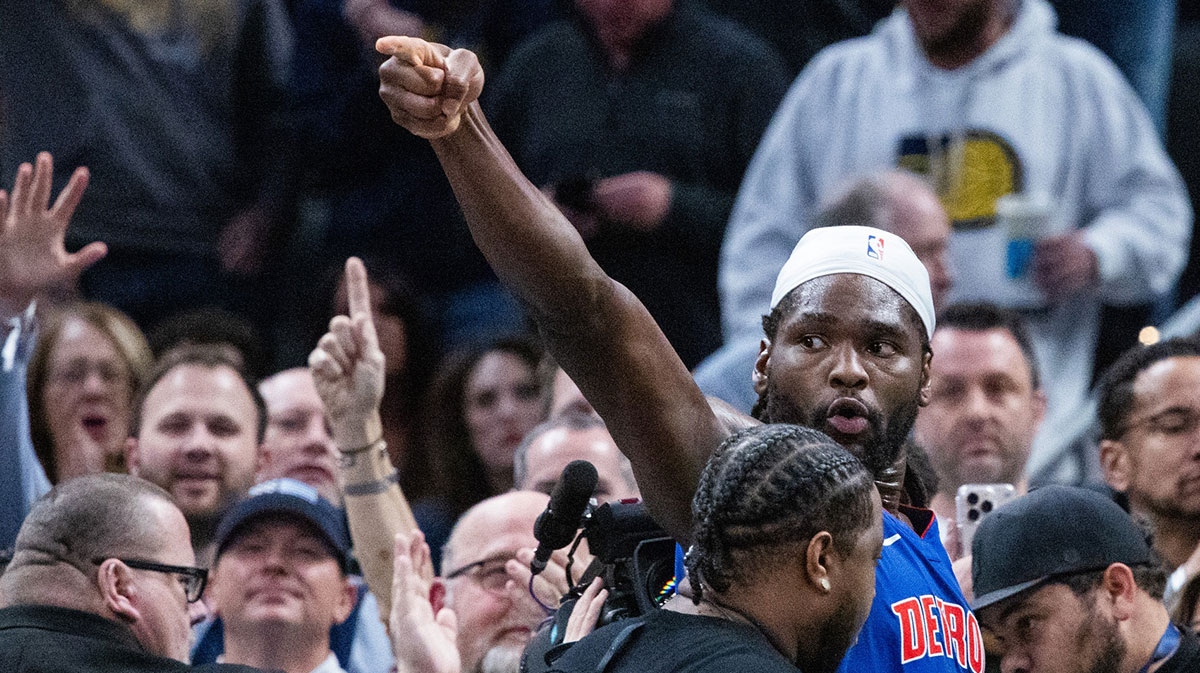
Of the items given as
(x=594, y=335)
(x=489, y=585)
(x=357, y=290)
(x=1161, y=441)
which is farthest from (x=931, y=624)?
(x=357, y=290)

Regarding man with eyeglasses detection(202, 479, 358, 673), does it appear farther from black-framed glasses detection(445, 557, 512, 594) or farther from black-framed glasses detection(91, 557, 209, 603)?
black-framed glasses detection(91, 557, 209, 603)

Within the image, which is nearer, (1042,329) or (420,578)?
(420,578)

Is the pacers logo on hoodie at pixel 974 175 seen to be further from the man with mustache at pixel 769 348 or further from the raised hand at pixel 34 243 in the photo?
the man with mustache at pixel 769 348

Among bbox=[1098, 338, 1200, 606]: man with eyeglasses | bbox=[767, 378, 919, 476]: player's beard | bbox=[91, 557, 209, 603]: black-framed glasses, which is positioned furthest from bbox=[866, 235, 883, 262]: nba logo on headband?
bbox=[1098, 338, 1200, 606]: man with eyeglasses

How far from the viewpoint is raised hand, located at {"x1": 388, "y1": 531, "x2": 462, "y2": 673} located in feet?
12.5

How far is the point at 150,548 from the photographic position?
11.5 feet

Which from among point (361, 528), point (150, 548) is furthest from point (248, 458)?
point (150, 548)

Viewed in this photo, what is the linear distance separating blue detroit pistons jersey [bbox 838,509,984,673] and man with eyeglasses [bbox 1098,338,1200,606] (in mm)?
1673

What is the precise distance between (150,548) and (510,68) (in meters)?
3.31

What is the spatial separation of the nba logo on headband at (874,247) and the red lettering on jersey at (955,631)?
58cm

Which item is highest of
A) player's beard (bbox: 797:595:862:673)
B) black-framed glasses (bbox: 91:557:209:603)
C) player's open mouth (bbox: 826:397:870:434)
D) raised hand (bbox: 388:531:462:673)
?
black-framed glasses (bbox: 91:557:209:603)

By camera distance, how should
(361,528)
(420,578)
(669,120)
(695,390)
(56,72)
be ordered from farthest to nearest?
(56,72), (669,120), (361,528), (420,578), (695,390)

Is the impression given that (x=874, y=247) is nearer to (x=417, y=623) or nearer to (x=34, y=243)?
(x=417, y=623)

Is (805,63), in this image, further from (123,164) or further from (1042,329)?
(123,164)
